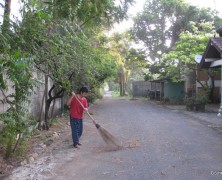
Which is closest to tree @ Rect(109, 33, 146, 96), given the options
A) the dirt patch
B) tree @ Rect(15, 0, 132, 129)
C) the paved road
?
the dirt patch

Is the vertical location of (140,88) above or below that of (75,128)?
above

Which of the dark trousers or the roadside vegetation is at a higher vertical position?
the roadside vegetation

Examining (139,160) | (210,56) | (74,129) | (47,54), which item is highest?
(210,56)

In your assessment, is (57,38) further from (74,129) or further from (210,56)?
(210,56)

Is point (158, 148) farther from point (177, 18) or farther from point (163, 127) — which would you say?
point (177, 18)

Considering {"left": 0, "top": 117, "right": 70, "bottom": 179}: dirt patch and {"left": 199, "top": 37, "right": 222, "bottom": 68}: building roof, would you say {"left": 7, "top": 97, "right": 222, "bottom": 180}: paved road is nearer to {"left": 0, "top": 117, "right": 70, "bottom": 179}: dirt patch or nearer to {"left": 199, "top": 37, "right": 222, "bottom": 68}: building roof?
{"left": 0, "top": 117, "right": 70, "bottom": 179}: dirt patch

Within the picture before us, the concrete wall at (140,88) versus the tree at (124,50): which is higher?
the tree at (124,50)

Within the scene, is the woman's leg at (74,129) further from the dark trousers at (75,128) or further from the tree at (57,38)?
the tree at (57,38)

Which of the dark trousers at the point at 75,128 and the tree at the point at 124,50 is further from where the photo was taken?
the tree at the point at 124,50

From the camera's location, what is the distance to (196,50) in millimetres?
19719

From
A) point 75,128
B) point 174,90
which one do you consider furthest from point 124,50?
point 75,128

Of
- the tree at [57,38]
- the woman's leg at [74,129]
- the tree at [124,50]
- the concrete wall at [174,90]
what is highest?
the tree at [124,50]

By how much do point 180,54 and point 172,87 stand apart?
8.66 m

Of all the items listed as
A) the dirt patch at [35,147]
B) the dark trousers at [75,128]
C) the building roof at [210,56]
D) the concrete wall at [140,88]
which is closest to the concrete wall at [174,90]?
the building roof at [210,56]
